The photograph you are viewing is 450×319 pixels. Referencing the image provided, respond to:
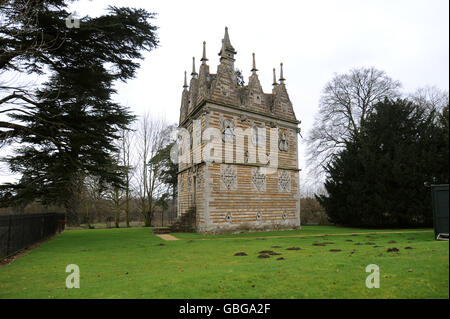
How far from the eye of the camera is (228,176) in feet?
63.7

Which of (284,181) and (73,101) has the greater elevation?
(73,101)

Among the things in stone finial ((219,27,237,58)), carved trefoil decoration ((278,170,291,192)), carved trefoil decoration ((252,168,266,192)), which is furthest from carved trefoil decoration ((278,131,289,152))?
stone finial ((219,27,237,58))

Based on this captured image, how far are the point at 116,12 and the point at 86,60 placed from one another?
8.92 feet

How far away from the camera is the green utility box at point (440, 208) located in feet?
38.1

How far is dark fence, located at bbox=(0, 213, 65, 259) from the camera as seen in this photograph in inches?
439

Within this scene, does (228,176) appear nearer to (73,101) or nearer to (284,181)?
(284,181)

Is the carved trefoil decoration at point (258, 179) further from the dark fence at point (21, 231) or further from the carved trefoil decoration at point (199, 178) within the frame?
the dark fence at point (21, 231)

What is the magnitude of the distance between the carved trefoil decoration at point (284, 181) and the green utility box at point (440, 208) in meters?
Result: 11.1

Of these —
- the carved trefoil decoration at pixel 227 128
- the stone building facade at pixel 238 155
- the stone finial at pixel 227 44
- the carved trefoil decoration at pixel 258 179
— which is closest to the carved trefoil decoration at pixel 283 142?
the stone building facade at pixel 238 155

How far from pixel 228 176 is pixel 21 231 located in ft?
38.1

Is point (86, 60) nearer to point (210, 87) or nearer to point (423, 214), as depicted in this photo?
point (210, 87)

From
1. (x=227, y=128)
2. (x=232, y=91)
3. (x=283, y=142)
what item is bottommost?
(x=283, y=142)

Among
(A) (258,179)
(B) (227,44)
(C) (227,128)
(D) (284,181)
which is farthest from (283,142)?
(B) (227,44)

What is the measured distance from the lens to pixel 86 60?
1381 centimetres
